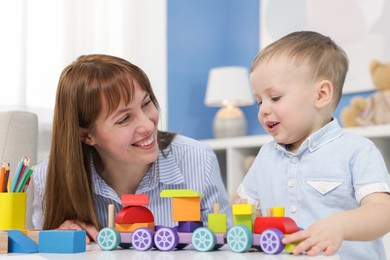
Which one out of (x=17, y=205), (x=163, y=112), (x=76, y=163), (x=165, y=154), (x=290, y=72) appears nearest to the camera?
(x=17, y=205)

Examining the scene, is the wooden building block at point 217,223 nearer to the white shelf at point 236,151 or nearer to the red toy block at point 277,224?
the red toy block at point 277,224

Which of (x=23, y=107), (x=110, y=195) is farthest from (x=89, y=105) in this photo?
(x=23, y=107)

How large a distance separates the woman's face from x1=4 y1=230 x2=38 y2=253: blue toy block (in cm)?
49

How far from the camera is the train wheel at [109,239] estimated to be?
0.87m

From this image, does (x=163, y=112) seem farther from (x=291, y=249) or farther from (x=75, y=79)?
(x=291, y=249)

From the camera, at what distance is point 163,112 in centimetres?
345

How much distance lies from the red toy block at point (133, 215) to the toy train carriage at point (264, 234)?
17 cm

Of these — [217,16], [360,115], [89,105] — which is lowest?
[89,105]

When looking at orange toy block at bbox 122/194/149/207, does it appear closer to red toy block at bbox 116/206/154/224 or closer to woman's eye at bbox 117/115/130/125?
red toy block at bbox 116/206/154/224

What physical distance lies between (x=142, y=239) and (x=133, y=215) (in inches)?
3.2

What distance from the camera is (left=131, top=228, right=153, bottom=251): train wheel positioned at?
85 cm

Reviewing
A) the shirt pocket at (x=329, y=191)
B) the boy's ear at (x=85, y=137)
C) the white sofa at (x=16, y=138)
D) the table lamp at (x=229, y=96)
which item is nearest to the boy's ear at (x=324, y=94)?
the shirt pocket at (x=329, y=191)

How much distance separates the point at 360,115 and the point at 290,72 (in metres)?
1.72

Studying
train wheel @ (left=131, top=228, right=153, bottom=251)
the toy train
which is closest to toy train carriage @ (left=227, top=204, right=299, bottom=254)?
the toy train
